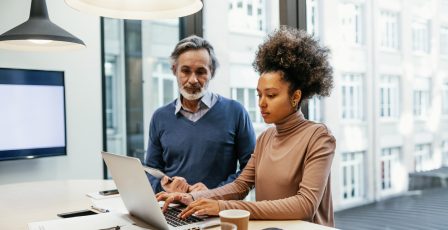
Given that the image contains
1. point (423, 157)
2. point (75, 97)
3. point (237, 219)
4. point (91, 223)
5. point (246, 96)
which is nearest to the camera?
point (237, 219)

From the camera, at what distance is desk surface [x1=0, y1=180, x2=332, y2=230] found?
1.35 metres

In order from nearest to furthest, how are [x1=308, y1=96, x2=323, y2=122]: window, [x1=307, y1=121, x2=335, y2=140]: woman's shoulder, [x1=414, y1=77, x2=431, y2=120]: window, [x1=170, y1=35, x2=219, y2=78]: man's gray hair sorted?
[x1=307, y1=121, x2=335, y2=140]: woman's shoulder
[x1=414, y1=77, x2=431, y2=120]: window
[x1=170, y1=35, x2=219, y2=78]: man's gray hair
[x1=308, y1=96, x2=323, y2=122]: window

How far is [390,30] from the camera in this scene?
2152 millimetres

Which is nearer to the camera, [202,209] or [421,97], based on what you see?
[202,209]

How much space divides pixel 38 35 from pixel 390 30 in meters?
1.85

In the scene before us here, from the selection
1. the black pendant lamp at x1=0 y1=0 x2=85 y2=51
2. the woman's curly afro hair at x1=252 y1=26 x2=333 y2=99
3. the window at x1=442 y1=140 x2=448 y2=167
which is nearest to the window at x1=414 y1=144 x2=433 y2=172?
the window at x1=442 y1=140 x2=448 y2=167

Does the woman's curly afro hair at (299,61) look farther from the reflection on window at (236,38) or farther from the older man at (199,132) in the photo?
the reflection on window at (236,38)

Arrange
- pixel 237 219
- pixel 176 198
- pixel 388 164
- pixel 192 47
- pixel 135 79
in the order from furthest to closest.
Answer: pixel 135 79 → pixel 388 164 → pixel 192 47 → pixel 176 198 → pixel 237 219

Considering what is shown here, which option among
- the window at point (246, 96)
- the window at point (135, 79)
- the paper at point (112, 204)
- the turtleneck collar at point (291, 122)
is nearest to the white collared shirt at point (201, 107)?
the paper at point (112, 204)

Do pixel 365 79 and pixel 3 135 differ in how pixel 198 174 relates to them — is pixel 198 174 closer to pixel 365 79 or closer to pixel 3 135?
pixel 365 79

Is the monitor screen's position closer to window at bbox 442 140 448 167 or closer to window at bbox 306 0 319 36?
window at bbox 306 0 319 36

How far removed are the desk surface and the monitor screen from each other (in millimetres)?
831

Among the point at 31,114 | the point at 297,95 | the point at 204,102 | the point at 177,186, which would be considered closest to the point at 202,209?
the point at 177,186

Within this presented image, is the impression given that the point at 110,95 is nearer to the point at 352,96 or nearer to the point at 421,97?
the point at 352,96
